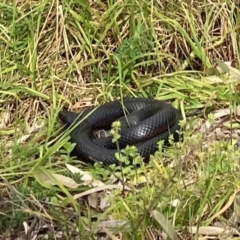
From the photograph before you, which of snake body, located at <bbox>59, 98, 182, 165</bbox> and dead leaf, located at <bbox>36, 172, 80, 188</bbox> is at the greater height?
dead leaf, located at <bbox>36, 172, 80, 188</bbox>

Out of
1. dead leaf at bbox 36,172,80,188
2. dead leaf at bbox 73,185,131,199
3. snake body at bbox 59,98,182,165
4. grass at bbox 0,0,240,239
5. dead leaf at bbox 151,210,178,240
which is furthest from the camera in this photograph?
snake body at bbox 59,98,182,165

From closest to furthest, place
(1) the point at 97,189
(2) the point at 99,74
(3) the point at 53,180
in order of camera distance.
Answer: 1. (1) the point at 97,189
2. (3) the point at 53,180
3. (2) the point at 99,74

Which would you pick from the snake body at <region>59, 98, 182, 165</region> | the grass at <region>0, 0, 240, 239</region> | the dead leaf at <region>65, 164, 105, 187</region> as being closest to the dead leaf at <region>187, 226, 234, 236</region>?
the grass at <region>0, 0, 240, 239</region>

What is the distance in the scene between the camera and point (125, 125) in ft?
15.9

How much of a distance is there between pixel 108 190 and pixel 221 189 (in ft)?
1.94

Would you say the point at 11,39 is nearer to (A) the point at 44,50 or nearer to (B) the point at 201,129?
(A) the point at 44,50

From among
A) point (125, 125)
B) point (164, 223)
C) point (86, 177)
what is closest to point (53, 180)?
point (86, 177)

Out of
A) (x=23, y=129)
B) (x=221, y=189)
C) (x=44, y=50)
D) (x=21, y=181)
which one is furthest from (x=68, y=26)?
(x=221, y=189)

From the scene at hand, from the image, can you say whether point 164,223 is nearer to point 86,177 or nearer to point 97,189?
point 97,189

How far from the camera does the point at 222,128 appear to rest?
185 inches

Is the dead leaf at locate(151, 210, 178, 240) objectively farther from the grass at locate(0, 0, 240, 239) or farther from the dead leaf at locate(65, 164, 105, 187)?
the dead leaf at locate(65, 164, 105, 187)

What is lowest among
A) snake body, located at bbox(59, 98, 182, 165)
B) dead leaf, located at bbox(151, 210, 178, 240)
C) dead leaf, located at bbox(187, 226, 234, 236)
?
snake body, located at bbox(59, 98, 182, 165)

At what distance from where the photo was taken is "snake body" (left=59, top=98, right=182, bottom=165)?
178 inches

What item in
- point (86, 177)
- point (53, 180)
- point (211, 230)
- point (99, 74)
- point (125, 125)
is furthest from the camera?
point (99, 74)
